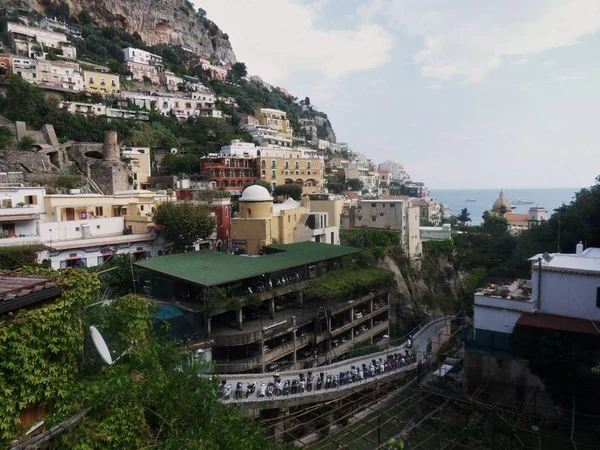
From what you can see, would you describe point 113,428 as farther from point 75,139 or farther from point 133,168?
point 75,139

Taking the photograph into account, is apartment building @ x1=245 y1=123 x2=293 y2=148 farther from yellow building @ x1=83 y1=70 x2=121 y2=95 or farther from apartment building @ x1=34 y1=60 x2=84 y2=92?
apartment building @ x1=34 y1=60 x2=84 y2=92

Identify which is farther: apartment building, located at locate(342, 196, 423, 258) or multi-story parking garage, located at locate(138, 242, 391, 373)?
apartment building, located at locate(342, 196, 423, 258)

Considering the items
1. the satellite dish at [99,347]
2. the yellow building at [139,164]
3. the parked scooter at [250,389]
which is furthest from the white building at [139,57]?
the satellite dish at [99,347]

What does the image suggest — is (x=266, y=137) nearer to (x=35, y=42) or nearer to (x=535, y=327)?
(x=35, y=42)

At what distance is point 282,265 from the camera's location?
23.5 meters

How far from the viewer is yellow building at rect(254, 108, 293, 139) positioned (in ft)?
252

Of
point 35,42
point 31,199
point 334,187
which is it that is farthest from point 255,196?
point 35,42

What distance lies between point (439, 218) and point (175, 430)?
86.0 m

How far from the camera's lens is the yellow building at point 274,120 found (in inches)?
3024

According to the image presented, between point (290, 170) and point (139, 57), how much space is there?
43763 mm

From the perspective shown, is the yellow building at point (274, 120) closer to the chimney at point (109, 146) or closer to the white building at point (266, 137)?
the white building at point (266, 137)

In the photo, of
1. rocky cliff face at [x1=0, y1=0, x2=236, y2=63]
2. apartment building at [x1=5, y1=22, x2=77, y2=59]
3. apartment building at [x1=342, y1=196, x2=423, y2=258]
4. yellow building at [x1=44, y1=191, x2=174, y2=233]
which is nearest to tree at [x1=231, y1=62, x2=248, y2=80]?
rocky cliff face at [x1=0, y1=0, x2=236, y2=63]

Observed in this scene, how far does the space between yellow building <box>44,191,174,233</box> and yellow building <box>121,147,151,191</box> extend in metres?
13.5

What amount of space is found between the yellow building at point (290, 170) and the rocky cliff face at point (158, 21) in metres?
51.3
